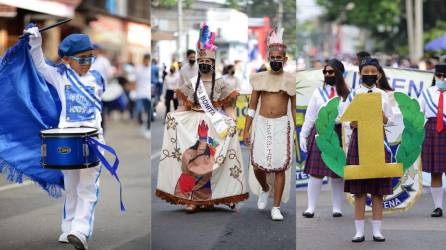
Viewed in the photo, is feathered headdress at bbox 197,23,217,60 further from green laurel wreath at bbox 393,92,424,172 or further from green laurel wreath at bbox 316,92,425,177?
green laurel wreath at bbox 393,92,424,172

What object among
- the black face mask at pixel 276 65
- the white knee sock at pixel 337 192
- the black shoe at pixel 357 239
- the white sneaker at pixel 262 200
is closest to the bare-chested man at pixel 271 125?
the white sneaker at pixel 262 200

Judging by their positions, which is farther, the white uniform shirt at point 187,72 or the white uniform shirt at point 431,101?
the white uniform shirt at point 431,101

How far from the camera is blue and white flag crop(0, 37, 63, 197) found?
326 inches

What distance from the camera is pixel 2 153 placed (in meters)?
8.23

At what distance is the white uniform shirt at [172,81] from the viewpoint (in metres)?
8.85

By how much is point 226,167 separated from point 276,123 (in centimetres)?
65

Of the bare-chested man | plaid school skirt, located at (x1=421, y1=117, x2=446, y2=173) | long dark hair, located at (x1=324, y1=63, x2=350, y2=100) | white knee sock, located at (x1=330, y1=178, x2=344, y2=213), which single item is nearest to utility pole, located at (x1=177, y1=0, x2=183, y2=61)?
the bare-chested man

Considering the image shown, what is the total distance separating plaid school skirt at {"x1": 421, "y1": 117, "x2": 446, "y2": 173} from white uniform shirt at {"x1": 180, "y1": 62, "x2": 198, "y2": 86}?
282 centimetres

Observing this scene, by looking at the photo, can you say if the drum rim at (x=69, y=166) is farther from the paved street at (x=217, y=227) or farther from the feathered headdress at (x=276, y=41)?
the feathered headdress at (x=276, y=41)

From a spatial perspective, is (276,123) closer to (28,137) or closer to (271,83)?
(271,83)

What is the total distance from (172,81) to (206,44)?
472 mm

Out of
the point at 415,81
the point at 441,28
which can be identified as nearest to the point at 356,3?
the point at 441,28

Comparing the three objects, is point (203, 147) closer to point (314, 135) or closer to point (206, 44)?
point (206, 44)

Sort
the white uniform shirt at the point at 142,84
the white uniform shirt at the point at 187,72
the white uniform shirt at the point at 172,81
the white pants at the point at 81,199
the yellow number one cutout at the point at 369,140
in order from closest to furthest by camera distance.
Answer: the white pants at the point at 81,199 → the yellow number one cutout at the point at 369,140 → the white uniform shirt at the point at 172,81 → the white uniform shirt at the point at 187,72 → the white uniform shirt at the point at 142,84
